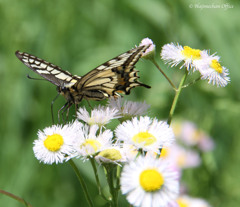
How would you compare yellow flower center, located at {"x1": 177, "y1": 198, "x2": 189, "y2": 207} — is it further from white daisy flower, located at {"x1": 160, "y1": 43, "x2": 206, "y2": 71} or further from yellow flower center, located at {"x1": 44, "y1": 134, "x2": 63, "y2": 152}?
yellow flower center, located at {"x1": 44, "y1": 134, "x2": 63, "y2": 152}

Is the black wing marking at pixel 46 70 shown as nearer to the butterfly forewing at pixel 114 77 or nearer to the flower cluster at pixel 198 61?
the butterfly forewing at pixel 114 77

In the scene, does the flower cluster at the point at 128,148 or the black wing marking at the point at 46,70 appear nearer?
the flower cluster at the point at 128,148

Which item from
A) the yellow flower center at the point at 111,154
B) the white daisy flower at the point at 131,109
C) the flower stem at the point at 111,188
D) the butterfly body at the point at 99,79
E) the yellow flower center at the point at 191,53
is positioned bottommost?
the flower stem at the point at 111,188

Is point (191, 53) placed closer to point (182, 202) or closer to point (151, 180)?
point (151, 180)

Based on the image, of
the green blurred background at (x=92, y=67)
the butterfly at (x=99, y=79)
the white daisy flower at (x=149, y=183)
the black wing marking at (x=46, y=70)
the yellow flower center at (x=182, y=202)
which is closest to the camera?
the white daisy flower at (x=149, y=183)

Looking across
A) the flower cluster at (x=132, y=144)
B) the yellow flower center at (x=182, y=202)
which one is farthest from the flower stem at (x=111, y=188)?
the yellow flower center at (x=182, y=202)

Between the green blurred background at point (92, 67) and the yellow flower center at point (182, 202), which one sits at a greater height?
the green blurred background at point (92, 67)

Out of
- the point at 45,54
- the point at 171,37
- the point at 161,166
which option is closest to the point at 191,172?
the point at 171,37

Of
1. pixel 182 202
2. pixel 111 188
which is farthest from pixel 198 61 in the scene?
pixel 182 202

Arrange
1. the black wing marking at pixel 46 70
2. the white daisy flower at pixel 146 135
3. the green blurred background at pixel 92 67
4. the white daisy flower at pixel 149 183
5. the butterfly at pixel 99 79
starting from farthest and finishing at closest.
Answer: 1. the green blurred background at pixel 92 67
2. the black wing marking at pixel 46 70
3. the butterfly at pixel 99 79
4. the white daisy flower at pixel 146 135
5. the white daisy flower at pixel 149 183
